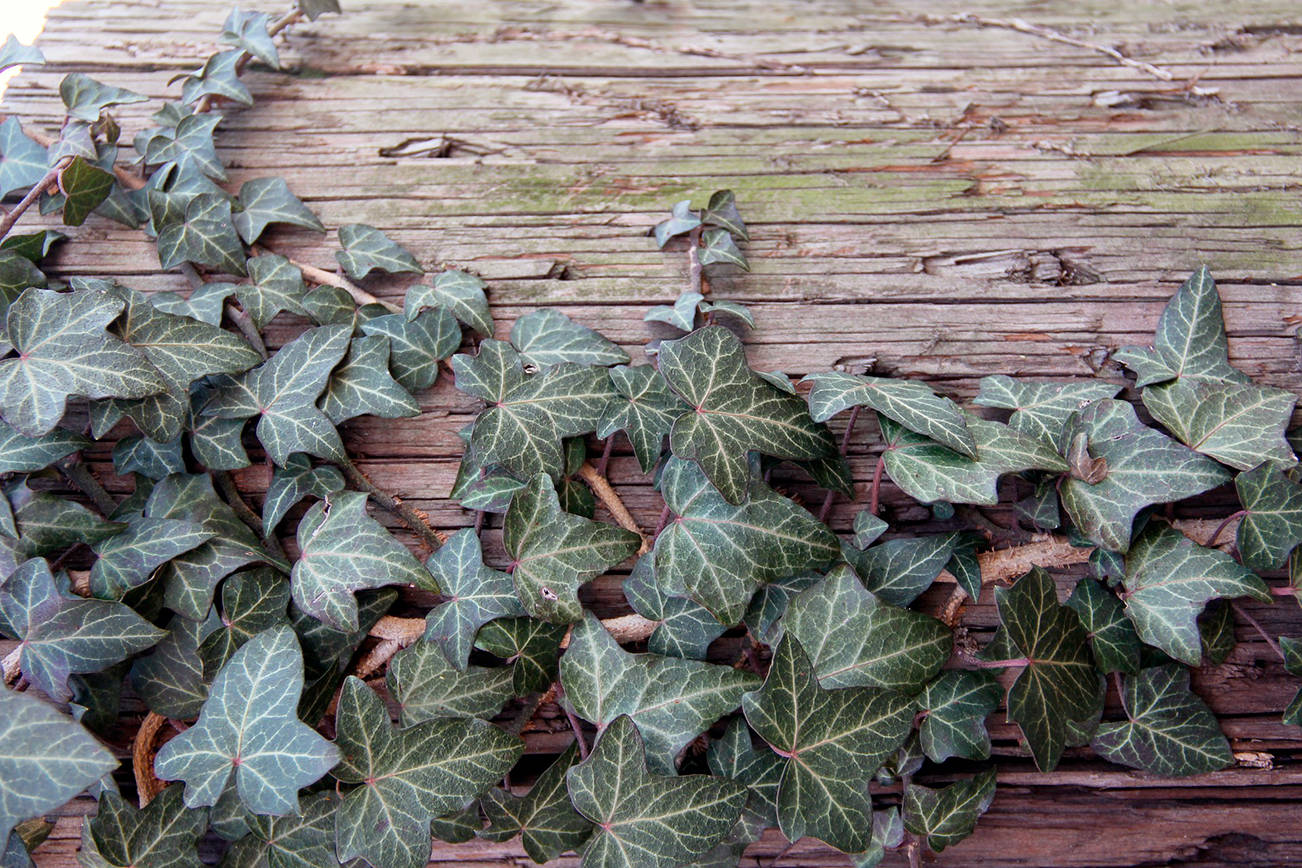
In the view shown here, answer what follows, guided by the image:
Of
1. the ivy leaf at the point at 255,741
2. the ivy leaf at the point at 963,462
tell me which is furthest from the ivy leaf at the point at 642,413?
the ivy leaf at the point at 255,741

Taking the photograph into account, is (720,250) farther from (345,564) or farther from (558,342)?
(345,564)

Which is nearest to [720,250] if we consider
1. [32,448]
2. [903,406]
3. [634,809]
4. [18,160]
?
[903,406]

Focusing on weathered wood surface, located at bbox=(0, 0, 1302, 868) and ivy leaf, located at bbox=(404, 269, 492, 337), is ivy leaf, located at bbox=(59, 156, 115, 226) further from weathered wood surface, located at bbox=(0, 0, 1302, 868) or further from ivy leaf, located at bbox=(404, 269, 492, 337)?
ivy leaf, located at bbox=(404, 269, 492, 337)

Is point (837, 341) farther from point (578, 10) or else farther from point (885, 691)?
point (578, 10)

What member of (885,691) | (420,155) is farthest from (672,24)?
(885,691)

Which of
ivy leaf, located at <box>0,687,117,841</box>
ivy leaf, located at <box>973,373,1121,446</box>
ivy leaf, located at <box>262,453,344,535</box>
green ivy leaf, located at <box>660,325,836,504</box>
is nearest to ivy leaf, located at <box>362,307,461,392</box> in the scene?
ivy leaf, located at <box>262,453,344,535</box>

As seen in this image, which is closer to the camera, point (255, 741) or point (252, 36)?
point (255, 741)
